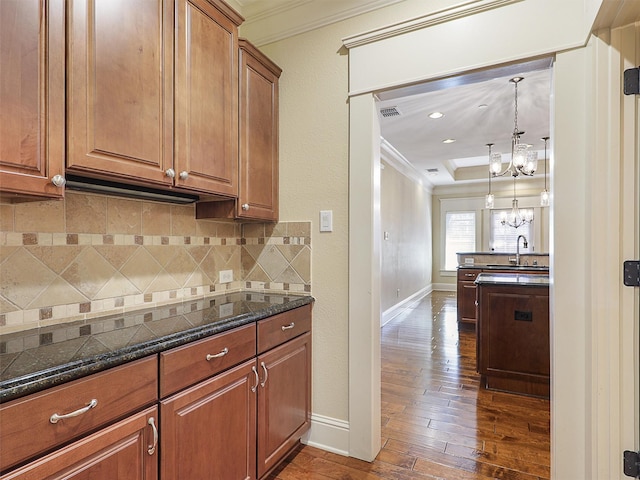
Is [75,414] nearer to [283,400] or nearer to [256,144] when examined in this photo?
[283,400]

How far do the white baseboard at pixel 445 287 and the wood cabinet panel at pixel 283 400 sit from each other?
802 cm

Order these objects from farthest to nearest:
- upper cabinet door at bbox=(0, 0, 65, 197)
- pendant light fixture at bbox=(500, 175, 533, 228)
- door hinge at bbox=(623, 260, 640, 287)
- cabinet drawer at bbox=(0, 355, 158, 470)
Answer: pendant light fixture at bbox=(500, 175, 533, 228), door hinge at bbox=(623, 260, 640, 287), upper cabinet door at bbox=(0, 0, 65, 197), cabinet drawer at bbox=(0, 355, 158, 470)

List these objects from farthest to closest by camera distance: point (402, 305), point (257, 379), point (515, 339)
Result: point (402, 305), point (515, 339), point (257, 379)

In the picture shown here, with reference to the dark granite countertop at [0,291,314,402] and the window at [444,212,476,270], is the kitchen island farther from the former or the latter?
the window at [444,212,476,270]

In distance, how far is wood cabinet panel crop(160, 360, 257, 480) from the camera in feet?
4.01

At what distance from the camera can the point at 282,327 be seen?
6.04 ft

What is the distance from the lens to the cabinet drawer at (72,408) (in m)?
0.81

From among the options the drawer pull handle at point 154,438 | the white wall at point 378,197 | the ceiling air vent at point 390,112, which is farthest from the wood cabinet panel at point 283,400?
the ceiling air vent at point 390,112

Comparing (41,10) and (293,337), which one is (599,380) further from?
(41,10)

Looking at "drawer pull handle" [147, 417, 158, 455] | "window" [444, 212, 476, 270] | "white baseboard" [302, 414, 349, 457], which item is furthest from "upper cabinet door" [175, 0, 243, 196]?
"window" [444, 212, 476, 270]

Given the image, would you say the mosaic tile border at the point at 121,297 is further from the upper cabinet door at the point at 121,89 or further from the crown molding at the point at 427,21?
the crown molding at the point at 427,21

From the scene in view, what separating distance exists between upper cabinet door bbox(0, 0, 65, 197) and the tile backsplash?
344mm

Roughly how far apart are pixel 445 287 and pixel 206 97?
29.2ft

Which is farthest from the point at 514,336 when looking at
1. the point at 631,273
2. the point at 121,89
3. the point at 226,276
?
the point at 121,89
